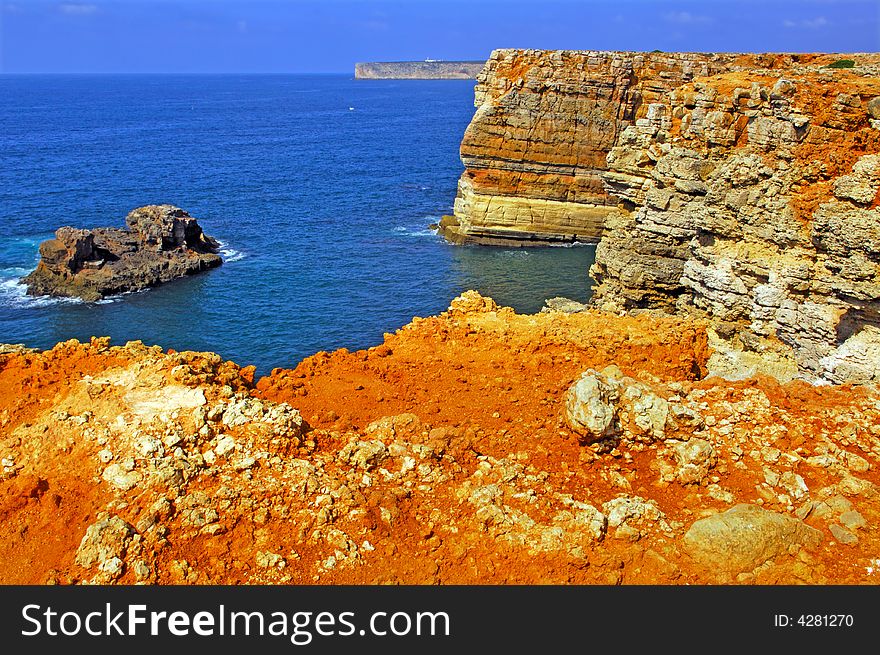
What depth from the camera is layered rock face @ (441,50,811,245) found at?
6231 centimetres

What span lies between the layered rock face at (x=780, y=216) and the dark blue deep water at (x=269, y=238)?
18891mm

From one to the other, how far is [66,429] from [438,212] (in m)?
63.2

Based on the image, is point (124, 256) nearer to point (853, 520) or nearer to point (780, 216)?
point (780, 216)

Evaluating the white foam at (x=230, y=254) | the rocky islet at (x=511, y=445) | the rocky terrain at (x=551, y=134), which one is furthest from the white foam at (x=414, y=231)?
the rocky islet at (x=511, y=445)

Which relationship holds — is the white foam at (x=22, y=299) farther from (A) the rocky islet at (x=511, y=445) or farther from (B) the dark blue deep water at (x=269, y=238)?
(A) the rocky islet at (x=511, y=445)

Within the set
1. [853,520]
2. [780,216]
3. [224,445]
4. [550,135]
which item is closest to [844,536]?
[853,520]

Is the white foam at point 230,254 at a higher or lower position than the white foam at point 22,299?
higher

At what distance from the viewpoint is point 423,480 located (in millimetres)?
15570

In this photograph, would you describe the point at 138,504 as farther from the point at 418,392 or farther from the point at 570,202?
the point at 570,202

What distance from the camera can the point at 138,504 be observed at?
13.8 metres

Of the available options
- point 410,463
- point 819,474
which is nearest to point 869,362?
point 819,474

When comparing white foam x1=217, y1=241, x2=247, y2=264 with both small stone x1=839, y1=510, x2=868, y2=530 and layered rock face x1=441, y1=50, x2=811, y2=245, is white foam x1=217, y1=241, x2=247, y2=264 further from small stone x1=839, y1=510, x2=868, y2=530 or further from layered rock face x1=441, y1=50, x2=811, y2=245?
small stone x1=839, y1=510, x2=868, y2=530

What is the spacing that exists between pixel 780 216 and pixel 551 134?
38272mm

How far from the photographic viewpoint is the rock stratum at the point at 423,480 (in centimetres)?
1314
